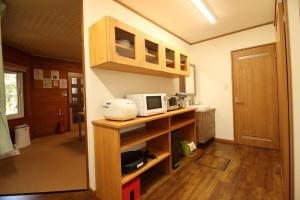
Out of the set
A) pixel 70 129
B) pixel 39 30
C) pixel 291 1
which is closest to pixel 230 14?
pixel 291 1

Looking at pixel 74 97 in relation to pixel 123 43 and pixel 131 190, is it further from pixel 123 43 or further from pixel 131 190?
pixel 131 190

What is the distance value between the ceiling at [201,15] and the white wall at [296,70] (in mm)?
1285

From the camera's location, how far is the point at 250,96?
325cm

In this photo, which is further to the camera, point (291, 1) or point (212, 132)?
point (212, 132)

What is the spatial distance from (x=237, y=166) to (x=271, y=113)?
4.63 ft

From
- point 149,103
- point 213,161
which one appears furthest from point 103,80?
point 213,161

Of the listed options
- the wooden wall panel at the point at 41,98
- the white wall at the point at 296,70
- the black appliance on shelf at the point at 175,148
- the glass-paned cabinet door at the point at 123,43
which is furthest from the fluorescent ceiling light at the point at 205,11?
the wooden wall panel at the point at 41,98

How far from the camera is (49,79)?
500cm

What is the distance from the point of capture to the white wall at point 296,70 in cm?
129

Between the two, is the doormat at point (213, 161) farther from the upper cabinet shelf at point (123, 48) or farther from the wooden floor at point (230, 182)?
the upper cabinet shelf at point (123, 48)

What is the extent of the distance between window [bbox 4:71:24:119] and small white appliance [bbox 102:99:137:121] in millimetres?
3839

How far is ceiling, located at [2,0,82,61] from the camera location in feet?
7.38

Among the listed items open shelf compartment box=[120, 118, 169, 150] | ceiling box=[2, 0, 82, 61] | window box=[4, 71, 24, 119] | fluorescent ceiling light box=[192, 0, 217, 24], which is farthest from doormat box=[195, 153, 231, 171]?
window box=[4, 71, 24, 119]

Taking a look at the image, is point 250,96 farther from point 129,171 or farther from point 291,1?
point 129,171
